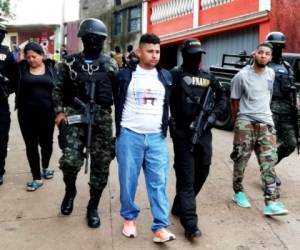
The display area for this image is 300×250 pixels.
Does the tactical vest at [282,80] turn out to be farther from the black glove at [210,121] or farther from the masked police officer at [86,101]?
the masked police officer at [86,101]

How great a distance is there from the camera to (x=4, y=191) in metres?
5.12

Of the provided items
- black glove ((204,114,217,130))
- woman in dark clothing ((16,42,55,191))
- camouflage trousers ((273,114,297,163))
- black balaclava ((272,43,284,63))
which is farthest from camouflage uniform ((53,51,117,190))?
camouflage trousers ((273,114,297,163))

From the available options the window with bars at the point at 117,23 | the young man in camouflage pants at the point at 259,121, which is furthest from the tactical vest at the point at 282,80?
the window with bars at the point at 117,23

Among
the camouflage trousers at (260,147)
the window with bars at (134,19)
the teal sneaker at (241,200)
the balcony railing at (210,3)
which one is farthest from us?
the window with bars at (134,19)

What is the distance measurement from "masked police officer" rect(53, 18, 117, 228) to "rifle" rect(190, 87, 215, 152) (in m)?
0.73

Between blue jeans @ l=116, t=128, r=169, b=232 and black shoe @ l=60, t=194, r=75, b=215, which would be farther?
black shoe @ l=60, t=194, r=75, b=215

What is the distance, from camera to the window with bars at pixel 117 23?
19812 mm

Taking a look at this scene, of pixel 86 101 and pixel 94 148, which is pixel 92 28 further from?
pixel 94 148

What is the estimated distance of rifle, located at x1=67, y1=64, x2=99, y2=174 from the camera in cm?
381

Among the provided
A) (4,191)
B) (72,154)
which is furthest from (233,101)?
(4,191)

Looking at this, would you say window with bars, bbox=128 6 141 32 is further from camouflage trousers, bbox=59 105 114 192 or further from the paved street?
camouflage trousers, bbox=59 105 114 192

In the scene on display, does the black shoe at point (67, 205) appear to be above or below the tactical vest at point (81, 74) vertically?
below

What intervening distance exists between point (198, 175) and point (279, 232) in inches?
33.8

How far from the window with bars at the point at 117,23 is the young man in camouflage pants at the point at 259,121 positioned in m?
15.9
